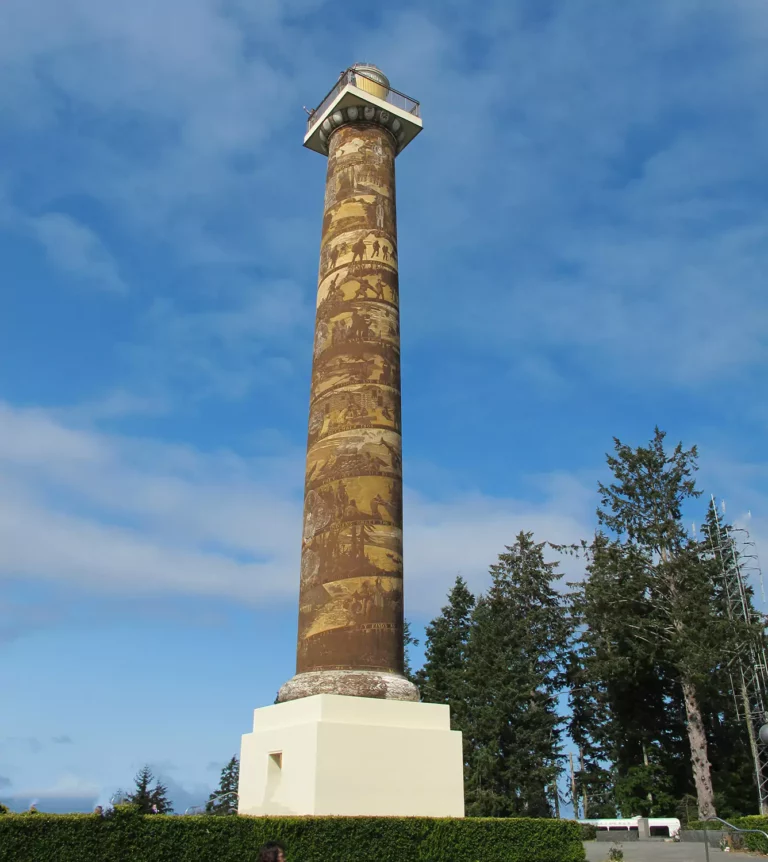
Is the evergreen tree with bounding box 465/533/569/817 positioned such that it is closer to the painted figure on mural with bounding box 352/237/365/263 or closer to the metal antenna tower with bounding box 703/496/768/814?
the metal antenna tower with bounding box 703/496/768/814

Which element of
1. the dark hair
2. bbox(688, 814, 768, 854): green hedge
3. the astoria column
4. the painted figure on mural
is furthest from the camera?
bbox(688, 814, 768, 854): green hedge

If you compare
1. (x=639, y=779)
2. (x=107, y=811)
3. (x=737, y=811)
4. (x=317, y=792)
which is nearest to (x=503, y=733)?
(x=639, y=779)

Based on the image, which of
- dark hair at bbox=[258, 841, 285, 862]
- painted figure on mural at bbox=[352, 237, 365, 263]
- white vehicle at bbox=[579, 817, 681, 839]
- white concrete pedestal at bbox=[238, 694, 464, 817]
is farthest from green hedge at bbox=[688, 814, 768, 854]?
dark hair at bbox=[258, 841, 285, 862]

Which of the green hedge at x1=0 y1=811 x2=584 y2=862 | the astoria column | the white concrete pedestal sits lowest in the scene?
the green hedge at x1=0 y1=811 x2=584 y2=862

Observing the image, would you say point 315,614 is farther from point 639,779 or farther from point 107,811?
point 639,779

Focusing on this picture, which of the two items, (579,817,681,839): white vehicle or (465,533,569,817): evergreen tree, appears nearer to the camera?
(579,817,681,839): white vehicle

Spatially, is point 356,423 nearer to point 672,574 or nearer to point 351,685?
point 351,685

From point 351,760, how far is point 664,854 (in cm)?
984

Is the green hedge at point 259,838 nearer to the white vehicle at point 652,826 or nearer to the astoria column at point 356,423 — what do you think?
the astoria column at point 356,423

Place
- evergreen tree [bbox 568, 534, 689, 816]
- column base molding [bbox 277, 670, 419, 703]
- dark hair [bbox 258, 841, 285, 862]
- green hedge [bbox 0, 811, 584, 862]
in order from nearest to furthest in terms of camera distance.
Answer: dark hair [bbox 258, 841, 285, 862], green hedge [bbox 0, 811, 584, 862], column base molding [bbox 277, 670, 419, 703], evergreen tree [bbox 568, 534, 689, 816]

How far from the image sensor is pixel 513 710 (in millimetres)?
32062

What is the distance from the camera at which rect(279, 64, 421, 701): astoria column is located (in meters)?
12.8

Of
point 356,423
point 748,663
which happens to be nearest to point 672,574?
point 748,663

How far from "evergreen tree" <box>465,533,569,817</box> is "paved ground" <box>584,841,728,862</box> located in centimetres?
1150
